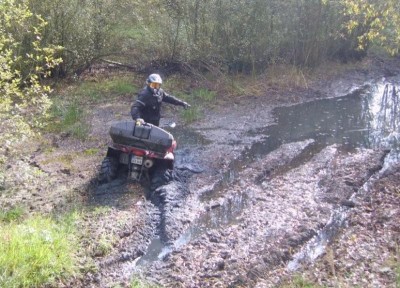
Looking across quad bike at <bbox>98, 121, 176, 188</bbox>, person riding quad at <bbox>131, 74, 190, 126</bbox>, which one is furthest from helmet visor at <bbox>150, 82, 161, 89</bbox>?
quad bike at <bbox>98, 121, 176, 188</bbox>

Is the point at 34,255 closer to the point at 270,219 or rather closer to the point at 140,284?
the point at 140,284

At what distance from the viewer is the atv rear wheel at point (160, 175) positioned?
27.6 feet

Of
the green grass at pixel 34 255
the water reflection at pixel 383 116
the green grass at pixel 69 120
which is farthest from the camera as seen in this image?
the water reflection at pixel 383 116

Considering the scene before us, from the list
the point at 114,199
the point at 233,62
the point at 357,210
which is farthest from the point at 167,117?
the point at 357,210

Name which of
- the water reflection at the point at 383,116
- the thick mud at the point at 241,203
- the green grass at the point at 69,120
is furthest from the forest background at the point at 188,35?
the thick mud at the point at 241,203

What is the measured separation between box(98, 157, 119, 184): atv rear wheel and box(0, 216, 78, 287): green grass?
2.02m

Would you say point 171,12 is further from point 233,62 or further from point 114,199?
point 114,199

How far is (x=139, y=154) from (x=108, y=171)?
2.27 feet

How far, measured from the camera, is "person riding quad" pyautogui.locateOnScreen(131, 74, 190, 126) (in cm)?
867

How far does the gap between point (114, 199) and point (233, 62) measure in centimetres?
948

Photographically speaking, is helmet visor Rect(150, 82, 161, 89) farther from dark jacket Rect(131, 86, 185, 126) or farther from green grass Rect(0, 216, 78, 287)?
green grass Rect(0, 216, 78, 287)

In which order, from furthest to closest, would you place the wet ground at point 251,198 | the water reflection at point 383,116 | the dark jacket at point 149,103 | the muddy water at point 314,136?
the water reflection at point 383,116 → the dark jacket at point 149,103 → the muddy water at point 314,136 → the wet ground at point 251,198

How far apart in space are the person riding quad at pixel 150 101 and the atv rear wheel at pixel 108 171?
0.85m

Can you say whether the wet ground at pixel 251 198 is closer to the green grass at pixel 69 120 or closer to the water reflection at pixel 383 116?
the water reflection at pixel 383 116
